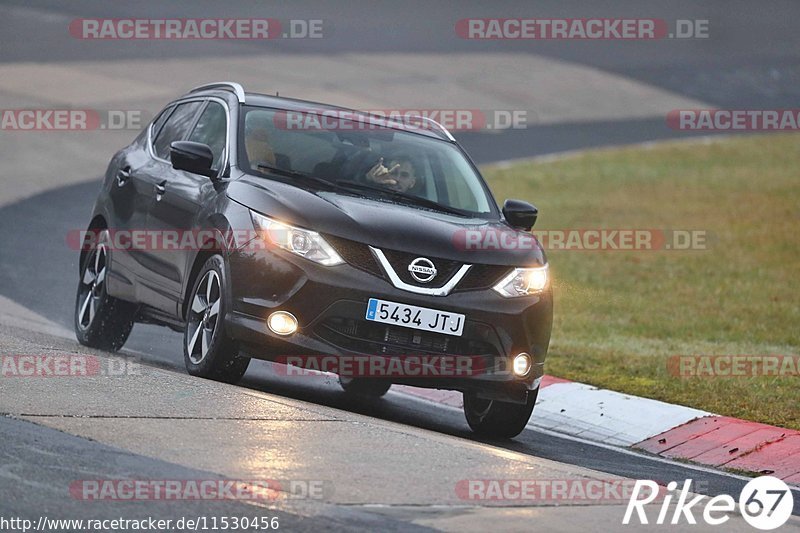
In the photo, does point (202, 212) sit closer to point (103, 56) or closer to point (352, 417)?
point (352, 417)

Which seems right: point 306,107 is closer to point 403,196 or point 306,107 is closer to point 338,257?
point 403,196

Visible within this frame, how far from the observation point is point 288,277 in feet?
28.7

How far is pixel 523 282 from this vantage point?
9.16 meters

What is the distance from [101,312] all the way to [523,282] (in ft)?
11.4

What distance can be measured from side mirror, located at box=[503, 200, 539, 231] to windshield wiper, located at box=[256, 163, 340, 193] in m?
1.20

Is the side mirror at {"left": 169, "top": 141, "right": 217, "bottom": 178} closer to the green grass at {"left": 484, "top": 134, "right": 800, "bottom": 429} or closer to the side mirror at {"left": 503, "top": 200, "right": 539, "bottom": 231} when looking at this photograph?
the side mirror at {"left": 503, "top": 200, "right": 539, "bottom": 231}

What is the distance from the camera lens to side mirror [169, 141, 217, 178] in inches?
375

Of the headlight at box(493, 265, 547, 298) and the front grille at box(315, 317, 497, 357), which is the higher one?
the headlight at box(493, 265, 547, 298)

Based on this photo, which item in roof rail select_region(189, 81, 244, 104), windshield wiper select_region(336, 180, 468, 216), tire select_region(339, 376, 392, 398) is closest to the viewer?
windshield wiper select_region(336, 180, 468, 216)

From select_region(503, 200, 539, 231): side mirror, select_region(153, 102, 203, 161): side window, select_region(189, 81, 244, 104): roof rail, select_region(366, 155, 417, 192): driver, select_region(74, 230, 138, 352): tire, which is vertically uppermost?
select_region(189, 81, 244, 104): roof rail

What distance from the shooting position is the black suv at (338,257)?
8781 mm

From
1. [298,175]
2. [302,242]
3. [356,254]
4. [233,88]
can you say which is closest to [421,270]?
[356,254]

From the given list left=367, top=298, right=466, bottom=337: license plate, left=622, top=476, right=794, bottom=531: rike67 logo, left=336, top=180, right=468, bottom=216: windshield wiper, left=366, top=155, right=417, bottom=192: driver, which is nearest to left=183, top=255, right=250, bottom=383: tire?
left=367, top=298, right=466, bottom=337: license plate

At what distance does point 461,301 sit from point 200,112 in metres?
2.81
